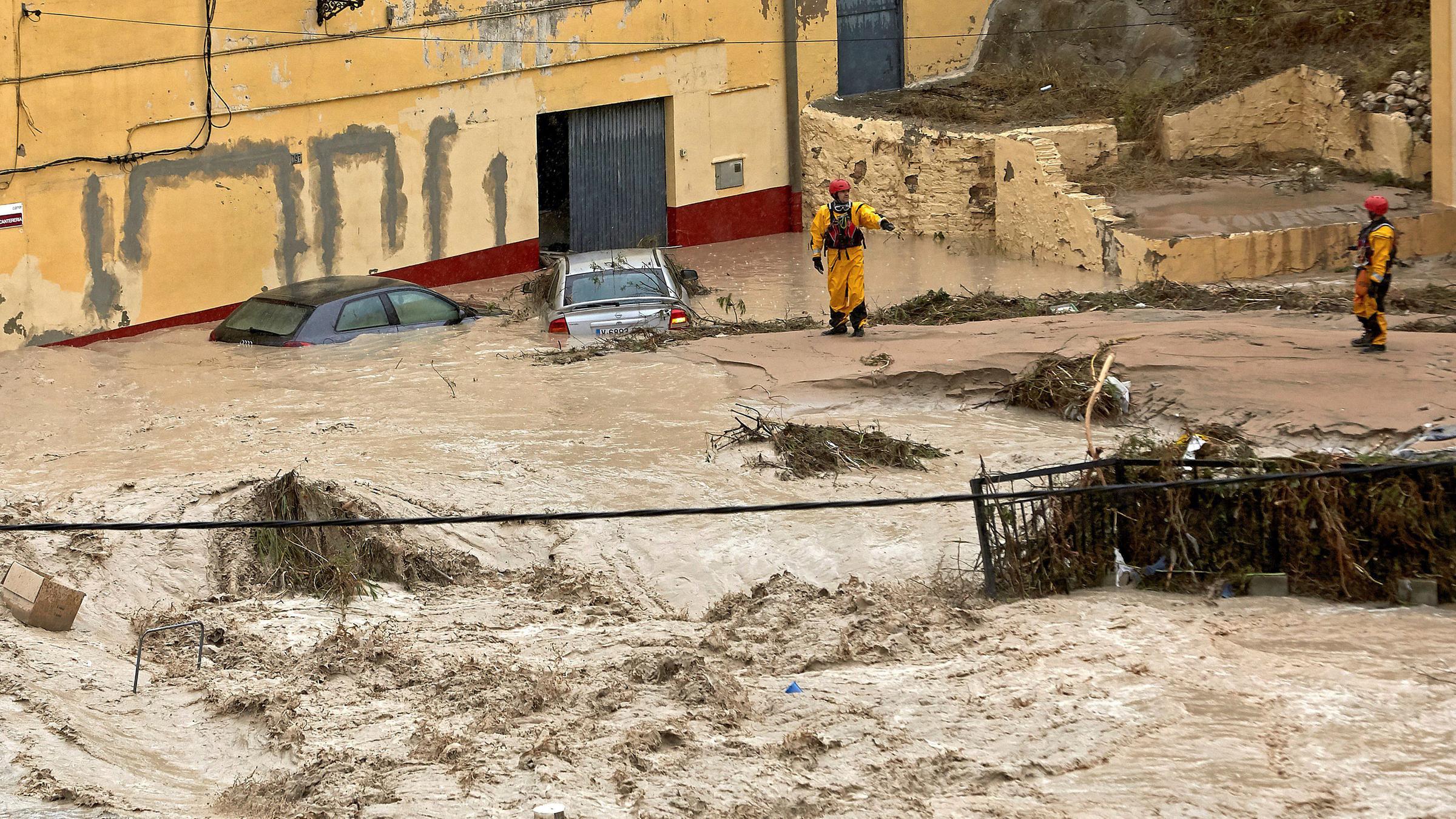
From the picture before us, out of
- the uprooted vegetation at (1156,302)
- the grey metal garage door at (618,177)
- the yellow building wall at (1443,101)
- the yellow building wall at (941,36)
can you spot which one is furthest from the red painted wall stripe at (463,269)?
the yellow building wall at (1443,101)

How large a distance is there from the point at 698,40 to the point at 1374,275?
1216 cm

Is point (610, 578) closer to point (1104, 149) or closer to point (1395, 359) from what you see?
point (1395, 359)

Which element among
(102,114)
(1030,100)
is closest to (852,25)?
(1030,100)

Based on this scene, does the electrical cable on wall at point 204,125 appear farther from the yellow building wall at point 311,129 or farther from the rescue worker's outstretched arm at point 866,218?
the rescue worker's outstretched arm at point 866,218

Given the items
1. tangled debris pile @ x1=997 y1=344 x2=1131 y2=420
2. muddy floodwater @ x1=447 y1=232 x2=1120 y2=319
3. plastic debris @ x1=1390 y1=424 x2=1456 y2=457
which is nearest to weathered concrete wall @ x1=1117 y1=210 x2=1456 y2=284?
muddy floodwater @ x1=447 y1=232 x2=1120 y2=319

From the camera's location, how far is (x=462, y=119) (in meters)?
19.5

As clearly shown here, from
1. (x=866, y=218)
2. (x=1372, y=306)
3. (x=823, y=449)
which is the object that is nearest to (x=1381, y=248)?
(x=1372, y=306)

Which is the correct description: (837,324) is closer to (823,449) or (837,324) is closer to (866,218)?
(866,218)

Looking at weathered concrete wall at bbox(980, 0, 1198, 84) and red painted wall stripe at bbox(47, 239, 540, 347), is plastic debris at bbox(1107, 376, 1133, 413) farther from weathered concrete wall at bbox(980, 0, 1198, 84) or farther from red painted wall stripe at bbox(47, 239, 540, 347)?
weathered concrete wall at bbox(980, 0, 1198, 84)

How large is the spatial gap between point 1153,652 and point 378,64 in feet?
47.2

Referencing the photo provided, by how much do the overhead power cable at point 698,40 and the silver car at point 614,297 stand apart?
4.66 meters

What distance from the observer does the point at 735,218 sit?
891 inches

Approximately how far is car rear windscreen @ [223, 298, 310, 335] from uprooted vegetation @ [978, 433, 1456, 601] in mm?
8721

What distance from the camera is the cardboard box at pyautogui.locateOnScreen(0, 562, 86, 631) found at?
23.1ft
